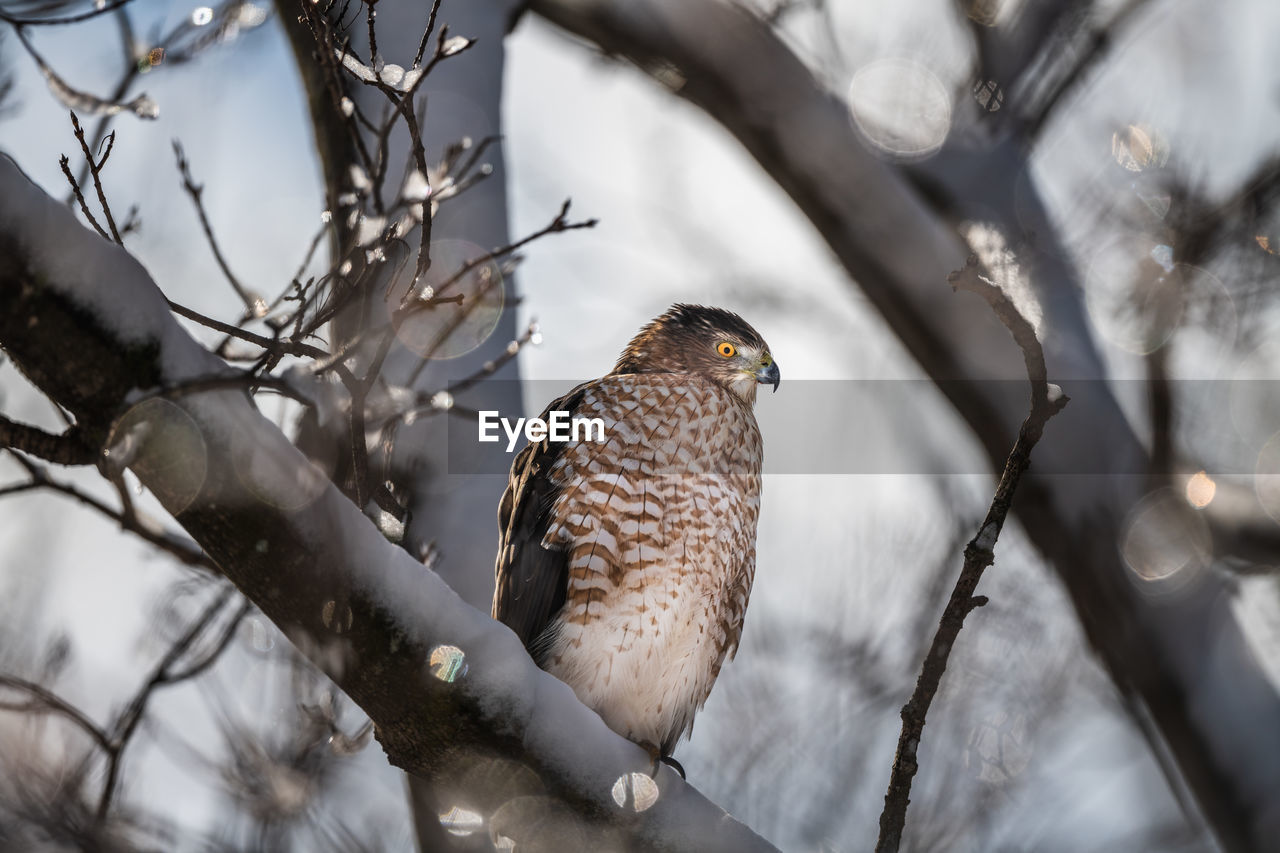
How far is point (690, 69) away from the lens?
478cm

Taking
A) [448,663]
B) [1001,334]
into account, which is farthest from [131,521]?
[1001,334]

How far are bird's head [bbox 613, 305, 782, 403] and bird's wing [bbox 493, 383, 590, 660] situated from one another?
596 millimetres

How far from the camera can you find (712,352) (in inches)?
143

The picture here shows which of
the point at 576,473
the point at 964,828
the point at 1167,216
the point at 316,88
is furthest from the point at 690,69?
the point at 964,828

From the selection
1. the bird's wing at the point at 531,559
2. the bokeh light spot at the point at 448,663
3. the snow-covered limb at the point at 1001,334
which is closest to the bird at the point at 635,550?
the bird's wing at the point at 531,559

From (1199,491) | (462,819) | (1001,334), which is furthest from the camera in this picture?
(1001,334)

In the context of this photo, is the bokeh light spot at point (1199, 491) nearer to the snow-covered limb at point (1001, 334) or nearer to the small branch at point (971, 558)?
the snow-covered limb at point (1001, 334)

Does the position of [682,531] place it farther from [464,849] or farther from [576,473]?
→ [464,849]

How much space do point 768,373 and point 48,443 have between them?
7.80 ft

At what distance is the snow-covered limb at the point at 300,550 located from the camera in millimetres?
1590

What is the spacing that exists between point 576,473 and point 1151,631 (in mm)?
2397

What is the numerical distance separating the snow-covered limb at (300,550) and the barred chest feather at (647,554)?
0.77 m

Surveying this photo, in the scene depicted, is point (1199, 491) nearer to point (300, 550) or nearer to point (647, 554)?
point (647, 554)

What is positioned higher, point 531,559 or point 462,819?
point 531,559
